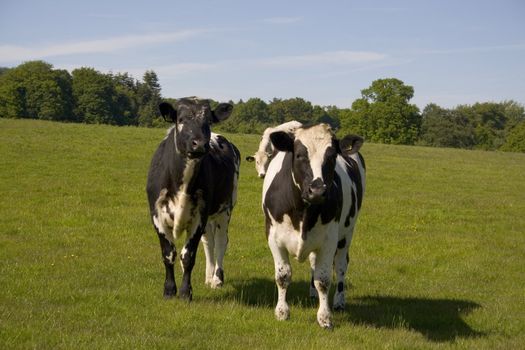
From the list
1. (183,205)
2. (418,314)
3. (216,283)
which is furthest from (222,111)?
(418,314)

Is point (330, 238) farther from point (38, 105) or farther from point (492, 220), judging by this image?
point (38, 105)

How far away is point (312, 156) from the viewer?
7.41 metres

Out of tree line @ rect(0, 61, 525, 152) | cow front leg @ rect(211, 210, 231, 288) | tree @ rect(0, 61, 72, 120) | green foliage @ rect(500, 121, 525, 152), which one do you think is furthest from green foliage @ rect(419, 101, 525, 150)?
cow front leg @ rect(211, 210, 231, 288)

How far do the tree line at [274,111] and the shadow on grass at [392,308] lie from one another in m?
51.2

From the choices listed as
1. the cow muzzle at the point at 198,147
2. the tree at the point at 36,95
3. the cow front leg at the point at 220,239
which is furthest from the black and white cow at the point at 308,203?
the tree at the point at 36,95

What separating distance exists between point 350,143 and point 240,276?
4553 mm

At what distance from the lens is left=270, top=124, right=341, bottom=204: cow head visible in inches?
280

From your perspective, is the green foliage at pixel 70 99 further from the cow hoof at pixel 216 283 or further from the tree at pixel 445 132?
the cow hoof at pixel 216 283

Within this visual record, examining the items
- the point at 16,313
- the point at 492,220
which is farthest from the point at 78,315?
the point at 492,220

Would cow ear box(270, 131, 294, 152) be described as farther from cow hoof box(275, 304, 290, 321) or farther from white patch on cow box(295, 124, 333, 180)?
cow hoof box(275, 304, 290, 321)

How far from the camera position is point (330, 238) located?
8008mm

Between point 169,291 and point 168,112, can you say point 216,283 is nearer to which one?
point 169,291

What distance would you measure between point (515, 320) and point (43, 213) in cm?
1281

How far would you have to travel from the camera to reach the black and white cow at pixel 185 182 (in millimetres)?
8633
